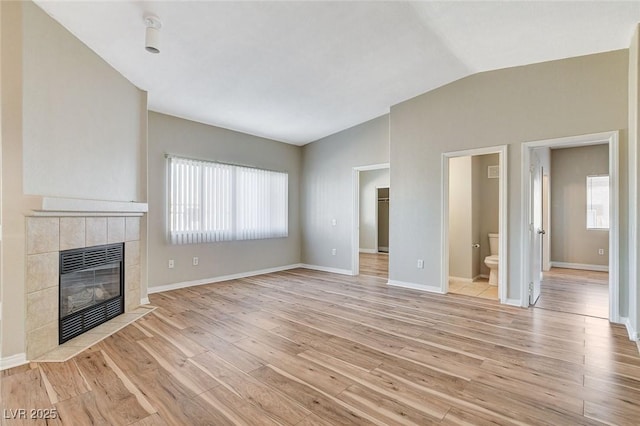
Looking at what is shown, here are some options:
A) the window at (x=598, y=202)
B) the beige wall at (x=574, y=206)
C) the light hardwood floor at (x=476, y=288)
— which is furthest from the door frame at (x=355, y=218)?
the window at (x=598, y=202)

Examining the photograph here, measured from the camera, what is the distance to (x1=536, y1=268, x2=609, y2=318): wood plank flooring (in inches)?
148

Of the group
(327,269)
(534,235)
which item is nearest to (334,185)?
(327,269)

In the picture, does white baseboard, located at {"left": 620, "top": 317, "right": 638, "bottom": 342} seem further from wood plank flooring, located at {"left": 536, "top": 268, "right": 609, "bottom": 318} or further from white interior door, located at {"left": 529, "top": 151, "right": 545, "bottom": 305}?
white interior door, located at {"left": 529, "top": 151, "right": 545, "bottom": 305}

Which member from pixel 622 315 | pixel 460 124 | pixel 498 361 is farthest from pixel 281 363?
pixel 460 124

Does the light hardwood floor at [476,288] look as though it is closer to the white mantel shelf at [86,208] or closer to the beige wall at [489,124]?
the beige wall at [489,124]

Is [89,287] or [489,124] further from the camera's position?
[489,124]

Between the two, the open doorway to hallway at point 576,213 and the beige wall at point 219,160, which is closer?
the beige wall at point 219,160

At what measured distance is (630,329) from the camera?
2.92 m

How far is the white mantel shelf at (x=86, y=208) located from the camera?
8.14 feet

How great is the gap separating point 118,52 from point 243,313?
308cm

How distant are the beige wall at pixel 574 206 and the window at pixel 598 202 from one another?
0.08 meters

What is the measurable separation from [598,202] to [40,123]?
8.84 metres

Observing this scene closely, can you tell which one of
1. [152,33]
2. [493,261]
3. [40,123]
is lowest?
[493,261]

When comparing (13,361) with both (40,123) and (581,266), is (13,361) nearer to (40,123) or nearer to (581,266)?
(40,123)
